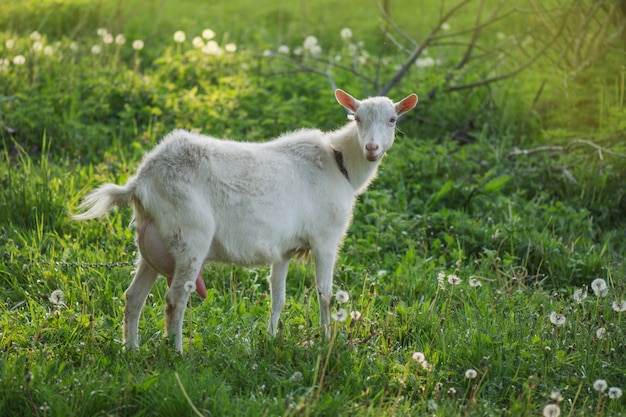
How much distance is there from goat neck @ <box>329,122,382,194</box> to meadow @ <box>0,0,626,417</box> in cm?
77

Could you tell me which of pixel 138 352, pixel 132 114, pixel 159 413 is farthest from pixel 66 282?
pixel 132 114

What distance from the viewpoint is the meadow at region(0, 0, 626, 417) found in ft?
14.6

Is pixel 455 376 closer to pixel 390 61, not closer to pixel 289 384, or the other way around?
pixel 289 384

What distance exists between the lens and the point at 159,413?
4.04m

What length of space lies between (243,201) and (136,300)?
894mm

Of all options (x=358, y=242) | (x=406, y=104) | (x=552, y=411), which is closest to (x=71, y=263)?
(x=358, y=242)

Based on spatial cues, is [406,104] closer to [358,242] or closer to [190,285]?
[358,242]

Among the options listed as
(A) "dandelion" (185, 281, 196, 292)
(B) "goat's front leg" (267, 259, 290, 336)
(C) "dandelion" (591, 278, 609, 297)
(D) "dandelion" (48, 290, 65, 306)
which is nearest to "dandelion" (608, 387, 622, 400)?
(C) "dandelion" (591, 278, 609, 297)

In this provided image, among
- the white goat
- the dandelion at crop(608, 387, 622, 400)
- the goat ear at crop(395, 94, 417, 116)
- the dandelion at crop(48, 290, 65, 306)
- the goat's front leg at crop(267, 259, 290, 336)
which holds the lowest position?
the goat's front leg at crop(267, 259, 290, 336)

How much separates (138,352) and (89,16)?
32.0ft

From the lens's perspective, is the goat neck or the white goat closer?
the white goat

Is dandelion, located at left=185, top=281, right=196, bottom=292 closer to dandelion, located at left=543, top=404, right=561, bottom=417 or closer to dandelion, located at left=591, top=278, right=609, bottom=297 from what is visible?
dandelion, located at left=543, top=404, right=561, bottom=417

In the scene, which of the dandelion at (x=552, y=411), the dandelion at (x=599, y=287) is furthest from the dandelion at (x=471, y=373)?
the dandelion at (x=599, y=287)

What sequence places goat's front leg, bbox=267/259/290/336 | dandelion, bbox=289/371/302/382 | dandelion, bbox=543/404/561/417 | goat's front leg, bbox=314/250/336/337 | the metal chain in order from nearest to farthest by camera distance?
dandelion, bbox=543/404/561/417, dandelion, bbox=289/371/302/382, goat's front leg, bbox=314/250/336/337, goat's front leg, bbox=267/259/290/336, the metal chain
